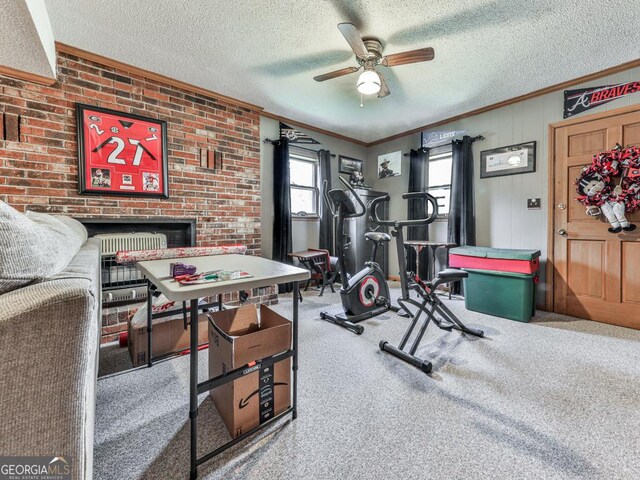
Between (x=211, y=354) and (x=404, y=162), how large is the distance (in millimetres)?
4303

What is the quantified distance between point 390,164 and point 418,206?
108 centimetres

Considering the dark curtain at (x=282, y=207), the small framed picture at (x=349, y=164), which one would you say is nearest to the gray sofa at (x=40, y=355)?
the dark curtain at (x=282, y=207)

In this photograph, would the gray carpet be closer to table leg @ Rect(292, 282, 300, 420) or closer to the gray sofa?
table leg @ Rect(292, 282, 300, 420)

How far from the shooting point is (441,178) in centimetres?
434

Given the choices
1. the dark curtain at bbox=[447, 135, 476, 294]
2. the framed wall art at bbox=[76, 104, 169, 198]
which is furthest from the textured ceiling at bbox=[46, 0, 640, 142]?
the dark curtain at bbox=[447, 135, 476, 294]

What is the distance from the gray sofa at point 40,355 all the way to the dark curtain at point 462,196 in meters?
4.00

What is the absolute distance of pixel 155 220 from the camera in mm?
2885

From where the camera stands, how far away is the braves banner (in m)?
2.76

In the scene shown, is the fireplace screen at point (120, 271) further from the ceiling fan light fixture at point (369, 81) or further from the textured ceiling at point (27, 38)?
the ceiling fan light fixture at point (369, 81)

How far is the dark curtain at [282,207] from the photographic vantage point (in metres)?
4.00

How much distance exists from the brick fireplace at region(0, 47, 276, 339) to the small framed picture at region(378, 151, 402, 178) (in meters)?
2.41

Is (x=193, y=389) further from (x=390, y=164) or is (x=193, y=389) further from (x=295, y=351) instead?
(x=390, y=164)

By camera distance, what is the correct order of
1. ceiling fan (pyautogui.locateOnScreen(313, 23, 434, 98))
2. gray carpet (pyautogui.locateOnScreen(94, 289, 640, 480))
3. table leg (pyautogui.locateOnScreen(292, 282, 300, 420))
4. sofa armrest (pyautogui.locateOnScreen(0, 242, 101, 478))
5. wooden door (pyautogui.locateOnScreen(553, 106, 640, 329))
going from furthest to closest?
wooden door (pyautogui.locateOnScreen(553, 106, 640, 329)), ceiling fan (pyautogui.locateOnScreen(313, 23, 434, 98)), table leg (pyautogui.locateOnScreen(292, 282, 300, 420)), gray carpet (pyautogui.locateOnScreen(94, 289, 640, 480)), sofa armrest (pyautogui.locateOnScreen(0, 242, 101, 478))

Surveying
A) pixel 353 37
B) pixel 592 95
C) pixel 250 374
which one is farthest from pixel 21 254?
pixel 592 95
